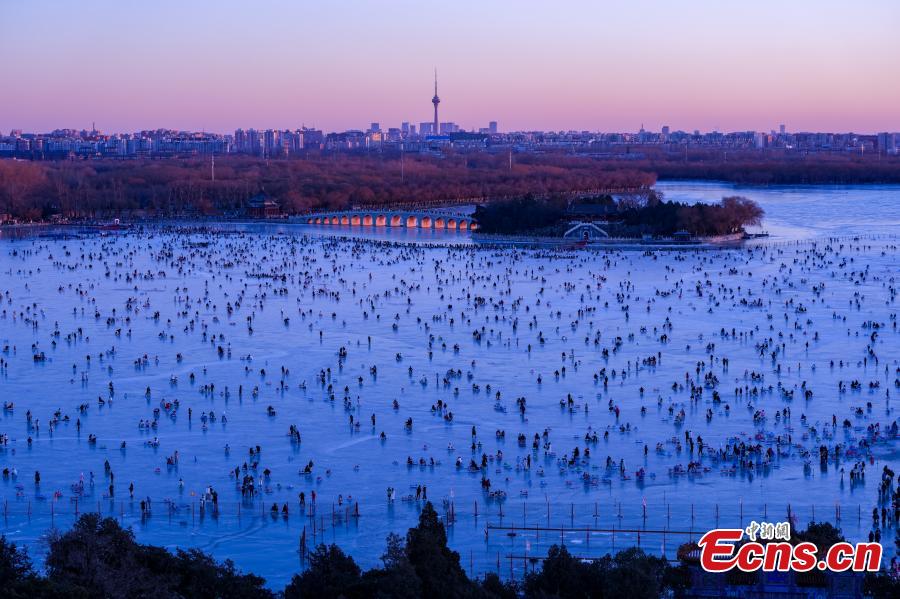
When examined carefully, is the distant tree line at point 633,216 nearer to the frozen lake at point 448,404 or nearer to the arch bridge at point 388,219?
the arch bridge at point 388,219

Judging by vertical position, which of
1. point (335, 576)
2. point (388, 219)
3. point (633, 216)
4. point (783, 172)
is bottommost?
point (335, 576)

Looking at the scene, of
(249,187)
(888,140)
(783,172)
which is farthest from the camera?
(888,140)

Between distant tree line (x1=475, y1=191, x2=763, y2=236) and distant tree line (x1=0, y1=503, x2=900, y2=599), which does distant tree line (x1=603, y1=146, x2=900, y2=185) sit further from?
distant tree line (x1=0, y1=503, x2=900, y2=599)

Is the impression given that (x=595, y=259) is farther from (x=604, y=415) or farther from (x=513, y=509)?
(x=513, y=509)

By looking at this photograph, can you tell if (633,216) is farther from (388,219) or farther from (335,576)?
(335,576)

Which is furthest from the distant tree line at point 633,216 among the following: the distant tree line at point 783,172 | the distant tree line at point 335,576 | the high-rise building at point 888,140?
the high-rise building at point 888,140

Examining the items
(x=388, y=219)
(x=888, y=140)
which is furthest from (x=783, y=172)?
(x=888, y=140)
